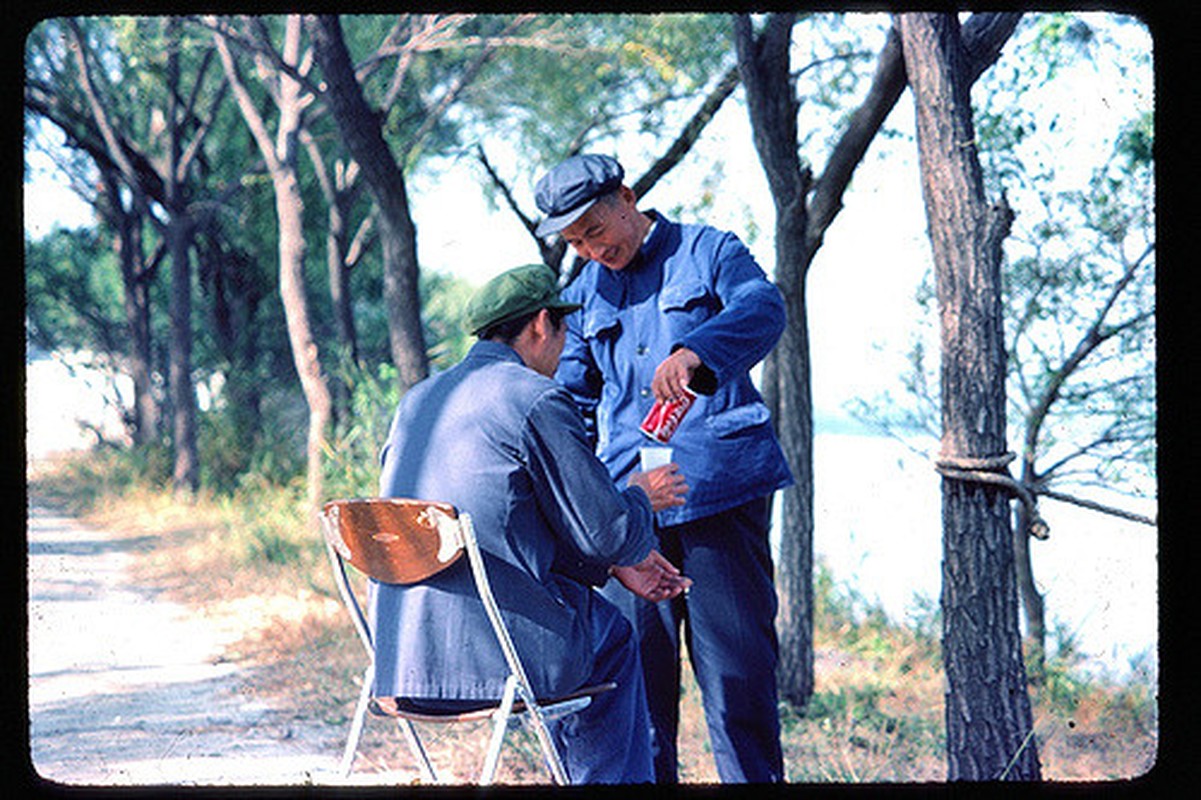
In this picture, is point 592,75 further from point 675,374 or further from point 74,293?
point 74,293

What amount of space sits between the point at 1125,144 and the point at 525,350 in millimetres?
4414

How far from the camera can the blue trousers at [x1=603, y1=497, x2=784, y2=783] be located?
3859 millimetres

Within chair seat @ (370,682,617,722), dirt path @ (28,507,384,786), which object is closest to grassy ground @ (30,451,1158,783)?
dirt path @ (28,507,384,786)

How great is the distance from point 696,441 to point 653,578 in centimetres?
47

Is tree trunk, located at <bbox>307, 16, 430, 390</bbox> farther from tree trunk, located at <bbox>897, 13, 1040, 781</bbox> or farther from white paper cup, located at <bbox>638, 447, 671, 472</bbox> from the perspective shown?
white paper cup, located at <bbox>638, 447, 671, 472</bbox>

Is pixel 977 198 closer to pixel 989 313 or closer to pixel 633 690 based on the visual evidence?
pixel 989 313

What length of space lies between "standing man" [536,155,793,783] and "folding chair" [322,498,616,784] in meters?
0.64

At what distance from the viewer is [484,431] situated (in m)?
3.09

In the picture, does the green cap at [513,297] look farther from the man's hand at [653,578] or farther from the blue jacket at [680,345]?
the man's hand at [653,578]

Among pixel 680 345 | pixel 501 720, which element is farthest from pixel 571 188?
pixel 501 720

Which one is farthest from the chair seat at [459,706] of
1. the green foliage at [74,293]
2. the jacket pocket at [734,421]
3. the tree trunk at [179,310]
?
the green foliage at [74,293]

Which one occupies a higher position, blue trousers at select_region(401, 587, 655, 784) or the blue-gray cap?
the blue-gray cap

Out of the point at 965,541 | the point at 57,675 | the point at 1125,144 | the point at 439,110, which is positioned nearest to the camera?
the point at 965,541

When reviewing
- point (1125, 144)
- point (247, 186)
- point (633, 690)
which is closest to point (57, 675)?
point (633, 690)
